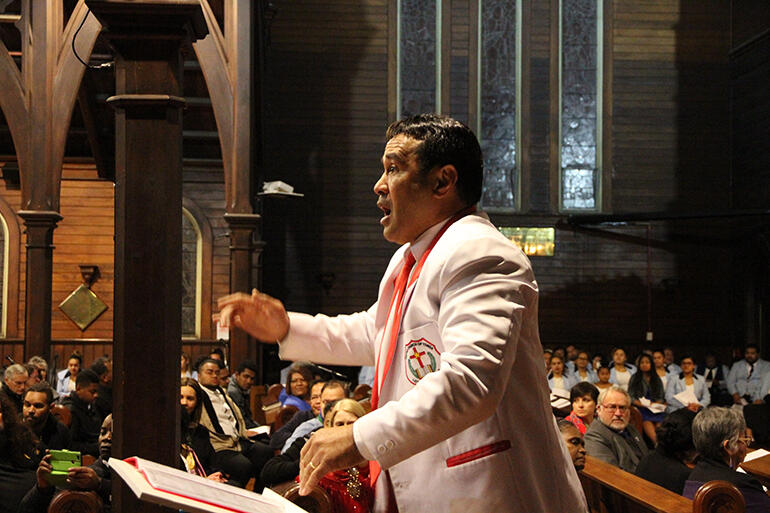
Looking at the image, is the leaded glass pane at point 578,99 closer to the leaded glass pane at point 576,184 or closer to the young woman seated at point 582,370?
the leaded glass pane at point 576,184

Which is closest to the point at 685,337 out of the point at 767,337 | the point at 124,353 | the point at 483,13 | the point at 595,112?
the point at 767,337

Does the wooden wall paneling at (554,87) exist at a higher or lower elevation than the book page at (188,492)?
higher

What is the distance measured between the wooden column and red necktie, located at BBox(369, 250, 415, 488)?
1.27 m

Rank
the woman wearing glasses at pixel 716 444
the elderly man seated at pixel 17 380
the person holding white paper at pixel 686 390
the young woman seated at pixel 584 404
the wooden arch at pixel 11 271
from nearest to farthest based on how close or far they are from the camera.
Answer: the woman wearing glasses at pixel 716 444 < the young woman seated at pixel 584 404 < the elderly man seated at pixel 17 380 < the person holding white paper at pixel 686 390 < the wooden arch at pixel 11 271

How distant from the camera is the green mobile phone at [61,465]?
164 inches

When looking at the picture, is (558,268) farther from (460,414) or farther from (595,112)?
(460,414)

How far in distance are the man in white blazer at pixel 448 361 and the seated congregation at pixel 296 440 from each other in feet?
0.92

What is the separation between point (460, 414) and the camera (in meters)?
1.74

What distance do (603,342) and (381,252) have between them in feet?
14.4

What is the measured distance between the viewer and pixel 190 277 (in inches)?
577

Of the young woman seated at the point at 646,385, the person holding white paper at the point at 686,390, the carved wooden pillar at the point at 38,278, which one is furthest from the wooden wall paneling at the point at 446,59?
the carved wooden pillar at the point at 38,278

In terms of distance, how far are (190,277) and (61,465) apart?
10.6 meters

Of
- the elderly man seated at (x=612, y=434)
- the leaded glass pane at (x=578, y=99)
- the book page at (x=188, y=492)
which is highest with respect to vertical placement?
the leaded glass pane at (x=578, y=99)

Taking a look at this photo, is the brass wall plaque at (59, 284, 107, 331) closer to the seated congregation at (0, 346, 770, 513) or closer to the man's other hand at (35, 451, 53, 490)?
the seated congregation at (0, 346, 770, 513)
